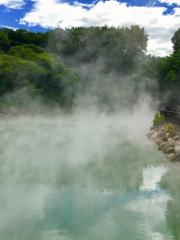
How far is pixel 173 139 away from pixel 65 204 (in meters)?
6.67

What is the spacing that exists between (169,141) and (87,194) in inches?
230

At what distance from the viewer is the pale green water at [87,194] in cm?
507

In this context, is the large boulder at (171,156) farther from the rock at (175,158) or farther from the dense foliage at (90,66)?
the dense foliage at (90,66)

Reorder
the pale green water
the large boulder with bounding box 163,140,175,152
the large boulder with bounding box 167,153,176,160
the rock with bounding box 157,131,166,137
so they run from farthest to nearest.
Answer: the rock with bounding box 157,131,166,137 < the large boulder with bounding box 163,140,175,152 < the large boulder with bounding box 167,153,176,160 < the pale green water

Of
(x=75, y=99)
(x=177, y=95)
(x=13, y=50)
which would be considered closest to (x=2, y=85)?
(x=13, y=50)

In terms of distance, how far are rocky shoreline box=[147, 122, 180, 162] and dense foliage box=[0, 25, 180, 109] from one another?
9.54 metres

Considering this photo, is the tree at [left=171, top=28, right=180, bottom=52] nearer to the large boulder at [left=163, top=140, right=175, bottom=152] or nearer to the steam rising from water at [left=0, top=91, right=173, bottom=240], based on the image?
the steam rising from water at [left=0, top=91, right=173, bottom=240]

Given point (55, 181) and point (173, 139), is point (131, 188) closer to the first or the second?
point (55, 181)

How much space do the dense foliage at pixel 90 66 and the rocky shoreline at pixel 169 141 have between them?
954 cm

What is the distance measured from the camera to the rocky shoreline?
32.6ft

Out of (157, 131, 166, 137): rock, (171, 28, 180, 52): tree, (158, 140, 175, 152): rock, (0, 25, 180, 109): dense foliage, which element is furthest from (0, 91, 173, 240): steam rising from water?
(171, 28, 180, 52): tree

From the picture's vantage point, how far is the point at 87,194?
676cm

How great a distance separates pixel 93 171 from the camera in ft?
28.3

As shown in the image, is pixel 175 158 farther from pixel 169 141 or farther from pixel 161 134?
pixel 161 134
